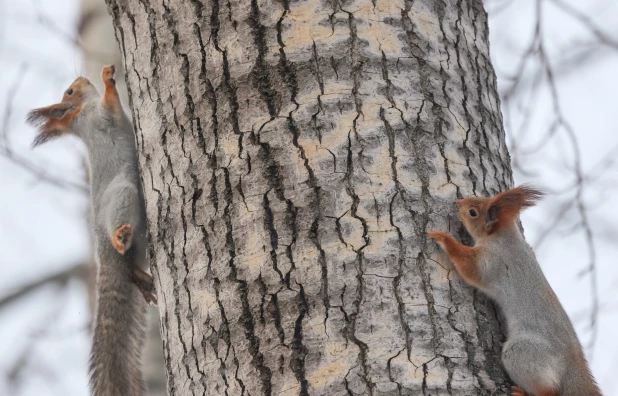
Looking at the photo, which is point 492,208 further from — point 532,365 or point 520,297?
point 532,365

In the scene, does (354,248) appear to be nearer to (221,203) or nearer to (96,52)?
(221,203)

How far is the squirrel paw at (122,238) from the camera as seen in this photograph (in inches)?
88.6

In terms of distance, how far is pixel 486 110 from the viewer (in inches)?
74.4

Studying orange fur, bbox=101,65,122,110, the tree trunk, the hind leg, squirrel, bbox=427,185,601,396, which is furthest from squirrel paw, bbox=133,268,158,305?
the hind leg

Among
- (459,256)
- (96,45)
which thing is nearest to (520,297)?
(459,256)

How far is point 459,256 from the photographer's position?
1.62 m

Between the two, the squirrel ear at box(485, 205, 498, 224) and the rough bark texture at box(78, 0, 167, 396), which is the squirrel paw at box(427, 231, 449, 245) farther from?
the rough bark texture at box(78, 0, 167, 396)

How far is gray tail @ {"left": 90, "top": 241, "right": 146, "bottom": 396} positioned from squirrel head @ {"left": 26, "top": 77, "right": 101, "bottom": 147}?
69cm

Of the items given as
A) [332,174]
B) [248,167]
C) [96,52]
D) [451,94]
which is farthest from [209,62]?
[96,52]

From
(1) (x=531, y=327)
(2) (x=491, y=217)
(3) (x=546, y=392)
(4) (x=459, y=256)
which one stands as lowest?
(3) (x=546, y=392)

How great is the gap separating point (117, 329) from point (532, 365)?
4.14ft

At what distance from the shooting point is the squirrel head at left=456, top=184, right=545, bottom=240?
67.6 inches

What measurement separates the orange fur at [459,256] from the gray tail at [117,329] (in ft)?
3.61

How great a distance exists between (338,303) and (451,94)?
0.60 meters
